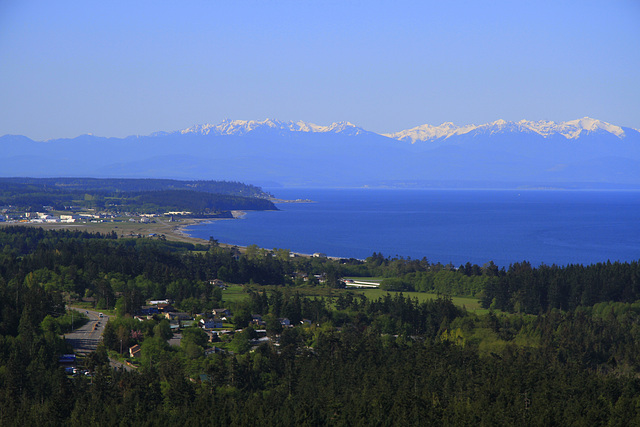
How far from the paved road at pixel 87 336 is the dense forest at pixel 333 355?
95 cm

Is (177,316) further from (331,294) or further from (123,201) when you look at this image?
(123,201)

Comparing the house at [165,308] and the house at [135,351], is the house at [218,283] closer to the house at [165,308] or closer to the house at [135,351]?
the house at [165,308]

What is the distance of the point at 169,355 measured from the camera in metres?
36.6

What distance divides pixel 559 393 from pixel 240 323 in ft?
68.4

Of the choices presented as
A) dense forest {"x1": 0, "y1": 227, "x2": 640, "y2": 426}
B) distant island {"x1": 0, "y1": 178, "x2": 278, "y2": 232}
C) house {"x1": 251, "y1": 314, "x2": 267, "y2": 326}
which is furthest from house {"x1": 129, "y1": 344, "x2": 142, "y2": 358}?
distant island {"x1": 0, "y1": 178, "x2": 278, "y2": 232}

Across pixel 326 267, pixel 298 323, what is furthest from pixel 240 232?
pixel 298 323

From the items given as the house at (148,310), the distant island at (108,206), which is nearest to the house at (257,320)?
the house at (148,310)

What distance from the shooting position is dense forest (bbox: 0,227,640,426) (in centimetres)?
2917

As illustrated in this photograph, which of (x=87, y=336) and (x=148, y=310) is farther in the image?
(x=148, y=310)

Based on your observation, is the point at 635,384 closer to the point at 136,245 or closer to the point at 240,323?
the point at 240,323

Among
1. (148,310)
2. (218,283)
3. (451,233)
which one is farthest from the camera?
(451,233)

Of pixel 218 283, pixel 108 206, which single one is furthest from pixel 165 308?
pixel 108 206

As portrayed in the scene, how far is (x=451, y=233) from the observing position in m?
123

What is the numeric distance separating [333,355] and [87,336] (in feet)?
46.3
